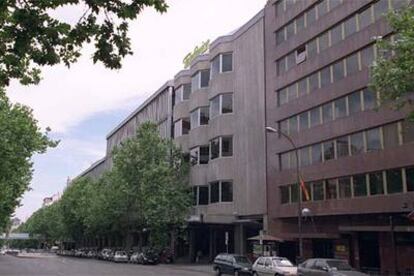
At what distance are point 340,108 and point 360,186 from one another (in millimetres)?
5898

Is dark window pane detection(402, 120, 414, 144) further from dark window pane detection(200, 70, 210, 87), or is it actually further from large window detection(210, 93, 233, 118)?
dark window pane detection(200, 70, 210, 87)

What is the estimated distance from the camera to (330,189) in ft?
139

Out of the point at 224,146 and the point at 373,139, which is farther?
the point at 224,146

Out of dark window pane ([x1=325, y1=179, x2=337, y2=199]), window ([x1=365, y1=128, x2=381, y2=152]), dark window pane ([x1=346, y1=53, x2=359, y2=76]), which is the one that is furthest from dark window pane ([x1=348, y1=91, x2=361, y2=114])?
dark window pane ([x1=325, y1=179, x2=337, y2=199])

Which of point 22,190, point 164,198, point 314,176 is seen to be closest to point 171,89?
point 164,198

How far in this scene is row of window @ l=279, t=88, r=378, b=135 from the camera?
3938 centimetres

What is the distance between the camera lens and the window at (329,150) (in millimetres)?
42469

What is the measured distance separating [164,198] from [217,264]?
20278mm

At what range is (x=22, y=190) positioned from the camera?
49.3m

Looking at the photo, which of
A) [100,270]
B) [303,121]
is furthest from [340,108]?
[100,270]

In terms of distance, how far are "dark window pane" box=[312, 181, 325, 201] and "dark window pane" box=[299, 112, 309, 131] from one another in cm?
464

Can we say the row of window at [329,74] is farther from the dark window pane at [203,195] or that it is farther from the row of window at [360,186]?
the dark window pane at [203,195]

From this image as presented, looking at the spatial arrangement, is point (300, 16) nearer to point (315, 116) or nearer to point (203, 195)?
point (315, 116)

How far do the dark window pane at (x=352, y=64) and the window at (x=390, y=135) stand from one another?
5.14 meters
